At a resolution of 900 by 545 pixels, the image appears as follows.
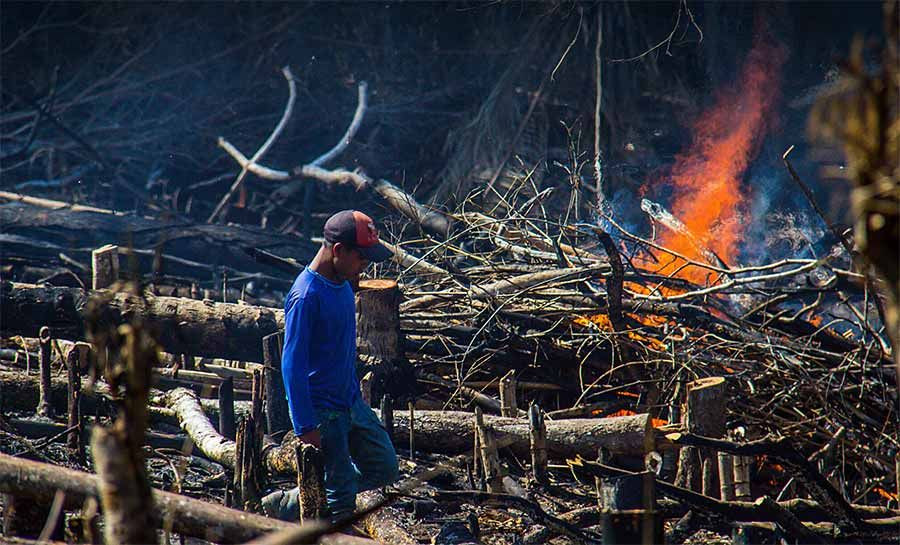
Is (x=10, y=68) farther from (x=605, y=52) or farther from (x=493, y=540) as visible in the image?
(x=493, y=540)

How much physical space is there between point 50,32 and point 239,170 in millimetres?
3941

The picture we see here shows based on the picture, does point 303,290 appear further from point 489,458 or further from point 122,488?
point 122,488

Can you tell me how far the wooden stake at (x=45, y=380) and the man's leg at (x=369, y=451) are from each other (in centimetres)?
273

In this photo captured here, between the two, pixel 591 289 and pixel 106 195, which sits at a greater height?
pixel 106 195

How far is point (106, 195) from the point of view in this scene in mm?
13586

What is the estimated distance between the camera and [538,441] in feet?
17.9

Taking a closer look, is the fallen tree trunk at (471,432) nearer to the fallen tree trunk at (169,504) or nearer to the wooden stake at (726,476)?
the wooden stake at (726,476)

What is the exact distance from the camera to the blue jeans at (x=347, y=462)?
499cm

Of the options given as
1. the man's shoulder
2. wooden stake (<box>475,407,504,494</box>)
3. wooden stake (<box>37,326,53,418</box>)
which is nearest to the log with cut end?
wooden stake (<box>475,407,504,494</box>)

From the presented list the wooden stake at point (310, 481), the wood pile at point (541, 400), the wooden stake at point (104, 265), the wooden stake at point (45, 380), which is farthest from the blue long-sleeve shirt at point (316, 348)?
the wooden stake at point (104, 265)

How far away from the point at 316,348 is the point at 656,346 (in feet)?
10.3

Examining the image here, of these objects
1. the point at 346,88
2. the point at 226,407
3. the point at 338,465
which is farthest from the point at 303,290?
the point at 346,88

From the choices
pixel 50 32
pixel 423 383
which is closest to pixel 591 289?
pixel 423 383

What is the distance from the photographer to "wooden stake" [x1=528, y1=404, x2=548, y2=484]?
541cm
